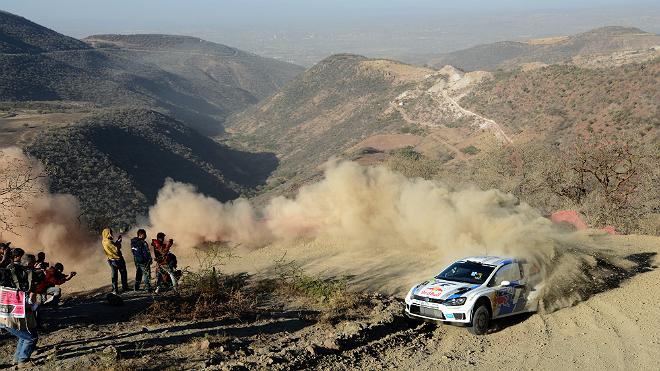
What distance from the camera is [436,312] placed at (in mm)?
11219

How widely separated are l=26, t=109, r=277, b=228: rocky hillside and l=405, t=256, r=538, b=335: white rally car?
53.3ft

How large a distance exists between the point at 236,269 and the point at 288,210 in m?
5.28

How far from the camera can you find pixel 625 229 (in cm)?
2292

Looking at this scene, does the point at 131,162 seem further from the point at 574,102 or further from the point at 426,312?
the point at 426,312

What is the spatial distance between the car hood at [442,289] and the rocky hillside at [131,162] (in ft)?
52.7

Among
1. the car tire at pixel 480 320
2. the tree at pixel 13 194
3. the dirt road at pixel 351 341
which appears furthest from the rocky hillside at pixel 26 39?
the car tire at pixel 480 320

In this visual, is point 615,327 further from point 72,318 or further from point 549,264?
point 72,318

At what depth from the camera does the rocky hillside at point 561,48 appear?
135m

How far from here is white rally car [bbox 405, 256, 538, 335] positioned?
11.1 meters

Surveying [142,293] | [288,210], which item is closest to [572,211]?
[288,210]

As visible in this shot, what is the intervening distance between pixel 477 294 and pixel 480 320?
1.70 feet

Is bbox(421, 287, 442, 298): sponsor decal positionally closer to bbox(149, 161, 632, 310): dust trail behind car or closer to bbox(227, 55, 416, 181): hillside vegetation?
bbox(149, 161, 632, 310): dust trail behind car

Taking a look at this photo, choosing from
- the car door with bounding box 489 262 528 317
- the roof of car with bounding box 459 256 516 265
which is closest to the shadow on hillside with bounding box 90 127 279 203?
the roof of car with bounding box 459 256 516 265

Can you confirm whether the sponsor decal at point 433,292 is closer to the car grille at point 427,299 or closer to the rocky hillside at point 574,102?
the car grille at point 427,299
